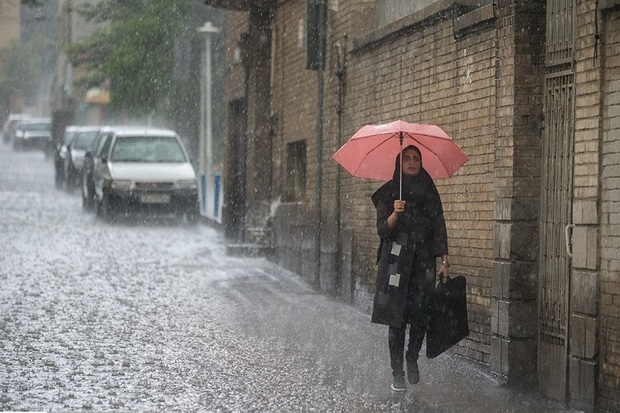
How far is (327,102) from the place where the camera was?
16719 mm

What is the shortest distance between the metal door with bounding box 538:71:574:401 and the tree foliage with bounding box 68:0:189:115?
2761 cm

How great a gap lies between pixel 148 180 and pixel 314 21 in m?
11.5

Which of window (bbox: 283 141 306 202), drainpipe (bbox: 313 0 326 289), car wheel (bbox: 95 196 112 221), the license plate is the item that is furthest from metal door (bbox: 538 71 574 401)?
car wheel (bbox: 95 196 112 221)

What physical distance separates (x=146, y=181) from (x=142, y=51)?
37.5ft

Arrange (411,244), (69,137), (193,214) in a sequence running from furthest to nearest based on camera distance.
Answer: (69,137) → (193,214) → (411,244)

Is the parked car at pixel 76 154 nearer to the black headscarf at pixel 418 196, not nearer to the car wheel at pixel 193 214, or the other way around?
the car wheel at pixel 193 214

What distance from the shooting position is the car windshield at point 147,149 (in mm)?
28656

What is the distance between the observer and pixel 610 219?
8.54 metres

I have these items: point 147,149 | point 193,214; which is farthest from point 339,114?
point 147,149

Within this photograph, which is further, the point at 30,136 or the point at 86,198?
the point at 30,136

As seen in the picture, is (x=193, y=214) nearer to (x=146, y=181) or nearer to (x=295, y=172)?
(x=146, y=181)

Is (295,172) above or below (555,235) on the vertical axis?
above

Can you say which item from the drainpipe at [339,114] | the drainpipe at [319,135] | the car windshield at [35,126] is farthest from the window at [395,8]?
the car windshield at [35,126]

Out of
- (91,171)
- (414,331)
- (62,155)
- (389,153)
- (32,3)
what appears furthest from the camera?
(62,155)
